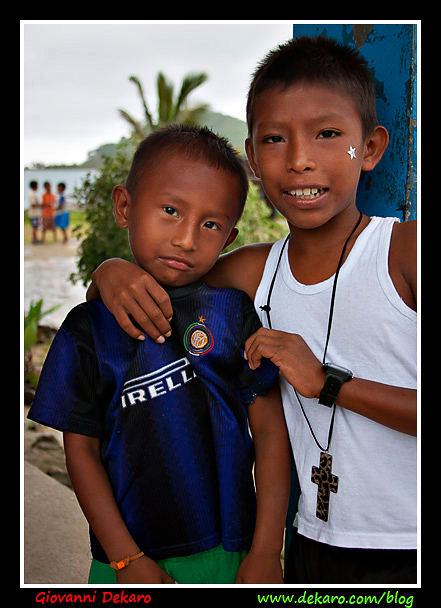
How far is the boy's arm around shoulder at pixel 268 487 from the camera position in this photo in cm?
151

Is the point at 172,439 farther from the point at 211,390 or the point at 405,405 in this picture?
the point at 405,405

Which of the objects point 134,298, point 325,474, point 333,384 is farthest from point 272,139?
point 325,474

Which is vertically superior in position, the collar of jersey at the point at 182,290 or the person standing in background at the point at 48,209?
the person standing in background at the point at 48,209

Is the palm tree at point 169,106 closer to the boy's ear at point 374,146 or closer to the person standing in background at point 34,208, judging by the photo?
the person standing in background at point 34,208

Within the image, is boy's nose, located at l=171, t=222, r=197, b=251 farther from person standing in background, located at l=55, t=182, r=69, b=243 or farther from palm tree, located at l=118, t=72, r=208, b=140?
person standing in background, located at l=55, t=182, r=69, b=243

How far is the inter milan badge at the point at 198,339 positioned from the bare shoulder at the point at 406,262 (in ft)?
1.66

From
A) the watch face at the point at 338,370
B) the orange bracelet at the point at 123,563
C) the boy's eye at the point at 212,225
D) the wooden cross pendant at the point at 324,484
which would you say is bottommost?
the orange bracelet at the point at 123,563

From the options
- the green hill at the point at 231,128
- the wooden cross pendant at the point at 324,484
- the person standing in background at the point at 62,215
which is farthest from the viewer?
the person standing in background at the point at 62,215

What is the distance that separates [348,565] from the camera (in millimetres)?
1541

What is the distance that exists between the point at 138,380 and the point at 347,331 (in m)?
0.56

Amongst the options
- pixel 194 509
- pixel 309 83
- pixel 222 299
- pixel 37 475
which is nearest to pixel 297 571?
pixel 194 509

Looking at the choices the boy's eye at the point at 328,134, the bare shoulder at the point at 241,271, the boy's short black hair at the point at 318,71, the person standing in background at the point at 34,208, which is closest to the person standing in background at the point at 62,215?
the person standing in background at the point at 34,208

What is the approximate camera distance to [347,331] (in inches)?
61.4

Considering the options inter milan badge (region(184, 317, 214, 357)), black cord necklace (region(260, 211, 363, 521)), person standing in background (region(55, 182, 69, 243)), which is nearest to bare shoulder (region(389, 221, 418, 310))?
black cord necklace (region(260, 211, 363, 521))
